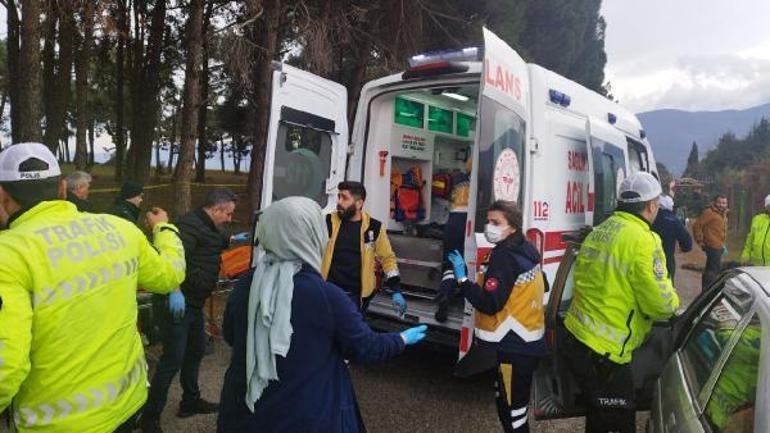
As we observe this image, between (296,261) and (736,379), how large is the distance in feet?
5.02

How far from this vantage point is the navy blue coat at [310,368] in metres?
1.92

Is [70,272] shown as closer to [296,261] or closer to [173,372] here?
[296,261]

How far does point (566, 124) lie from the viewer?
16.0 feet

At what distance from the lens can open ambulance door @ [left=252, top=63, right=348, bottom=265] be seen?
13.5 feet

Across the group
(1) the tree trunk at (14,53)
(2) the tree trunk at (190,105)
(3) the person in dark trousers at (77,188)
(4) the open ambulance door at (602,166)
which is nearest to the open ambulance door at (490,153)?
(4) the open ambulance door at (602,166)

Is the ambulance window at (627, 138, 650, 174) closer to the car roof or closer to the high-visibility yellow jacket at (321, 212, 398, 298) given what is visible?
the high-visibility yellow jacket at (321, 212, 398, 298)

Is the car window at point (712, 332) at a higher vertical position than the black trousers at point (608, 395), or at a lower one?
higher

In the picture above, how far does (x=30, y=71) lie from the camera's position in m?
6.17

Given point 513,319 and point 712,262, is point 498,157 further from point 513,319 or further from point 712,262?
point 712,262

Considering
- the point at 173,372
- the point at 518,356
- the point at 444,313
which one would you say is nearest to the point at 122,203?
the point at 173,372

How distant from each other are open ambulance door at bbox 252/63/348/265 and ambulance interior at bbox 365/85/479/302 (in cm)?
57

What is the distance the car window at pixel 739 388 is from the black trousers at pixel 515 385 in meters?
1.13

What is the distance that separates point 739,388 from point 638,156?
Answer: 18.1 feet

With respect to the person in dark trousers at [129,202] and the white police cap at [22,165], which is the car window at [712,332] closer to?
the white police cap at [22,165]
